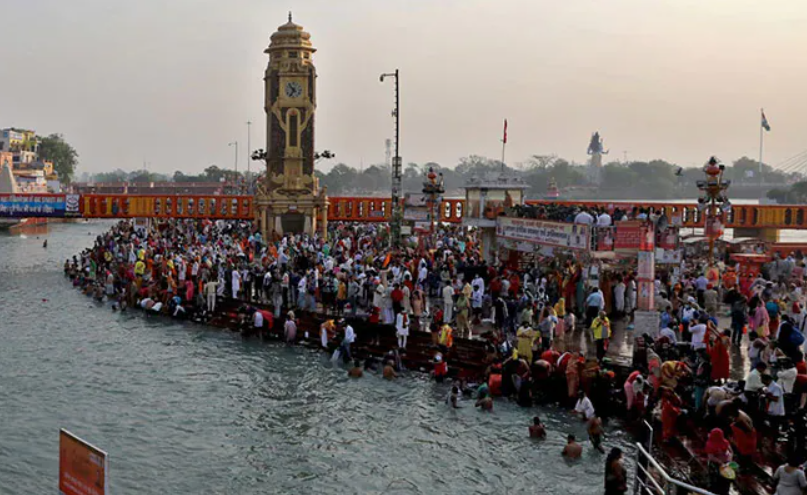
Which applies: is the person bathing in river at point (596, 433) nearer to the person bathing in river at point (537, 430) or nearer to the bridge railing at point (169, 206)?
the person bathing in river at point (537, 430)

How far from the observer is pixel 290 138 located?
44.5m

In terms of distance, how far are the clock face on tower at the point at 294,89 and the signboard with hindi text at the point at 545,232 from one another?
696 inches

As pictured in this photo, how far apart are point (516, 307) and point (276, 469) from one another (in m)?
8.62

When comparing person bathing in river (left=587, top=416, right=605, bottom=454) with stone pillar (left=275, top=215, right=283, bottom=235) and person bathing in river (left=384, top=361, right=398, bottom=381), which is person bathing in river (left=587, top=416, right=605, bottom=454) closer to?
person bathing in river (left=384, top=361, right=398, bottom=381)

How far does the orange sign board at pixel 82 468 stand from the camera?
817 centimetres

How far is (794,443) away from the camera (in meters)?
13.9

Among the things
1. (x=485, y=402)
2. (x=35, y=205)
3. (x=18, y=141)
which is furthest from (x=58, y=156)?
(x=485, y=402)

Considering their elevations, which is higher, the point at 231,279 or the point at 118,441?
the point at 231,279

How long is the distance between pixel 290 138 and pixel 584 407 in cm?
2993

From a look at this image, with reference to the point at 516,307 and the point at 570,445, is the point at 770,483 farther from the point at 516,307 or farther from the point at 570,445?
the point at 516,307

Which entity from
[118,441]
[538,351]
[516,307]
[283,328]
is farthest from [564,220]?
[118,441]

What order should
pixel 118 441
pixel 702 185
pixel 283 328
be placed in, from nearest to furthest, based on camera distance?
pixel 118 441, pixel 702 185, pixel 283 328

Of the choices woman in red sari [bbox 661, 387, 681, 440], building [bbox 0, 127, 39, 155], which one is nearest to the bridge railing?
woman in red sari [bbox 661, 387, 681, 440]

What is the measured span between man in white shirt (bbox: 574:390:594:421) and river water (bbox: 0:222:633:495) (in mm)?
420
